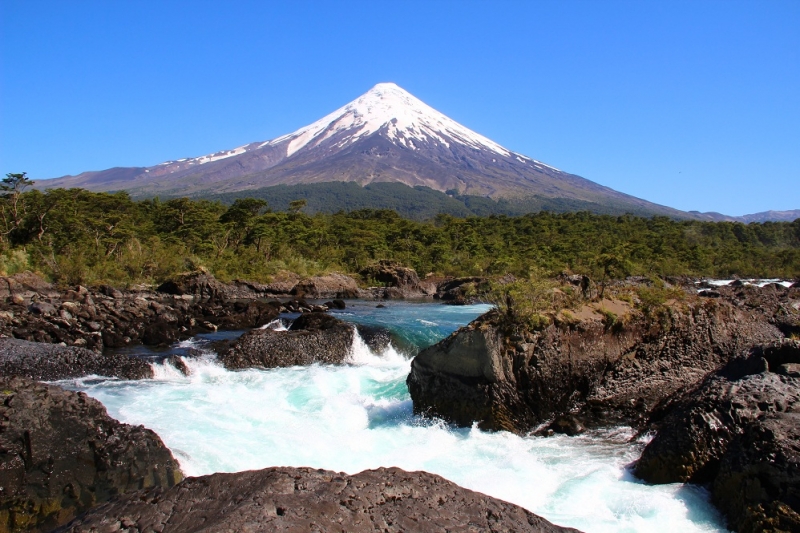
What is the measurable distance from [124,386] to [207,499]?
27.0 ft

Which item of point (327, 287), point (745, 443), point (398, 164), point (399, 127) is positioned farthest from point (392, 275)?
point (399, 127)

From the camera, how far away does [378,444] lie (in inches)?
287

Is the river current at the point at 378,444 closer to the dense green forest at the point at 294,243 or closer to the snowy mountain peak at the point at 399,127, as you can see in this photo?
the dense green forest at the point at 294,243

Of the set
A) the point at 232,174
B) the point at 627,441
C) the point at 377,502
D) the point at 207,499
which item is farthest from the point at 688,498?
the point at 232,174

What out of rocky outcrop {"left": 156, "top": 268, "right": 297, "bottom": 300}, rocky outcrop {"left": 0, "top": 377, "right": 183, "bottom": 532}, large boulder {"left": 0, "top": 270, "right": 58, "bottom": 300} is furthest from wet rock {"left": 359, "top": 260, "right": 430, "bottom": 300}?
rocky outcrop {"left": 0, "top": 377, "right": 183, "bottom": 532}

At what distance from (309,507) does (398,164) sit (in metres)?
169

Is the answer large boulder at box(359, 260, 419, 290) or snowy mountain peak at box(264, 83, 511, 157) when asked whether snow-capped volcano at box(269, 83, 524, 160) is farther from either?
large boulder at box(359, 260, 419, 290)

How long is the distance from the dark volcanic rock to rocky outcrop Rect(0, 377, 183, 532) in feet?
18.8

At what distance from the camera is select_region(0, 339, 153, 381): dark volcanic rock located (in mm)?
10641

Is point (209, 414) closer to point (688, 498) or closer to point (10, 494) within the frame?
point (10, 494)

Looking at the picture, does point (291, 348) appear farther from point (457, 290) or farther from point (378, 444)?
point (457, 290)

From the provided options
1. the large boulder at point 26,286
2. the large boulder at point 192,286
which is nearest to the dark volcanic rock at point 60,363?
the large boulder at point 26,286

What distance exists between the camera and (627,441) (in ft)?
23.1

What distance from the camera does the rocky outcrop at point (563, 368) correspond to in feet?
24.6
